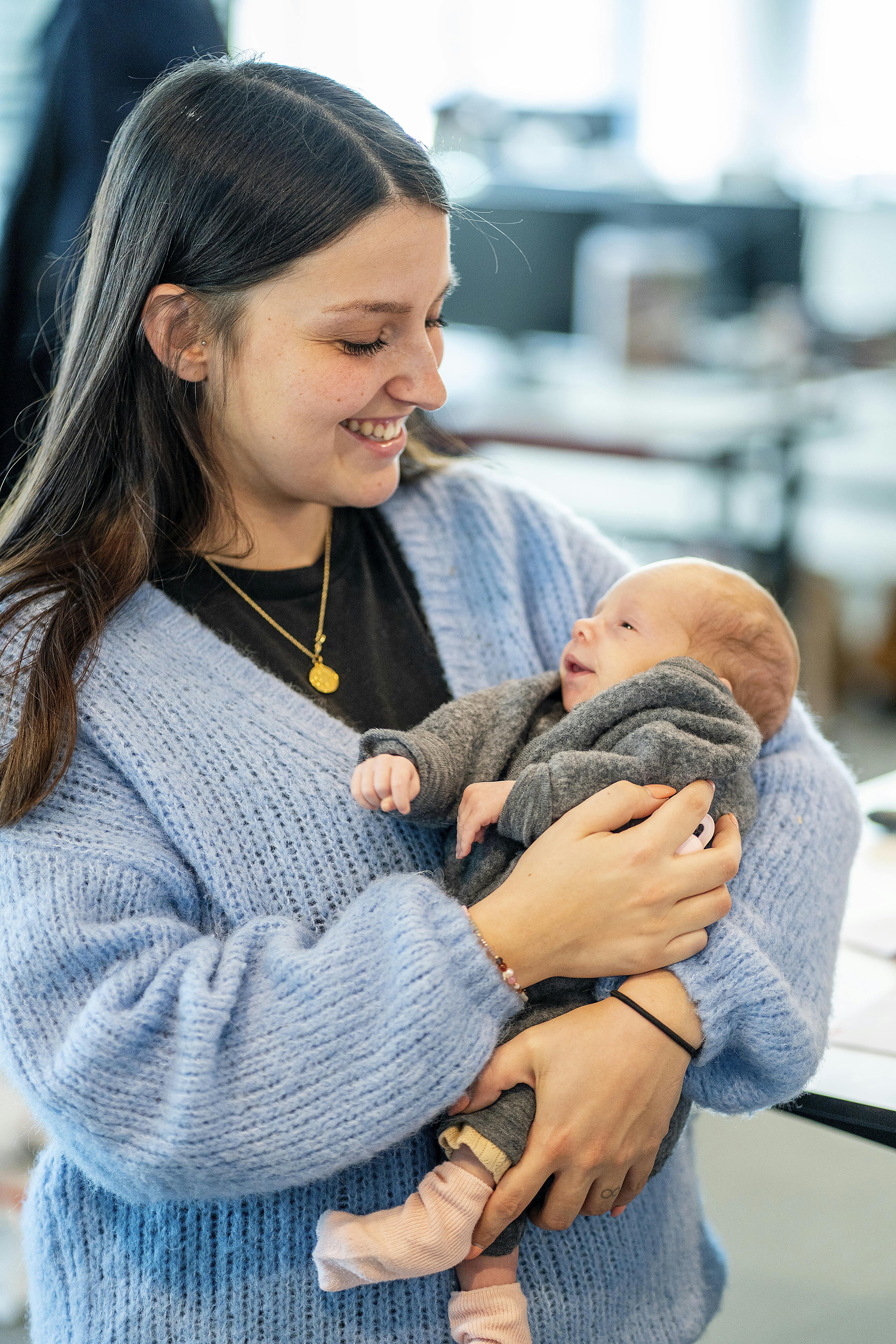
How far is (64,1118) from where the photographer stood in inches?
38.1

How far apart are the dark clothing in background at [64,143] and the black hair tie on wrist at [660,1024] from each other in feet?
3.31

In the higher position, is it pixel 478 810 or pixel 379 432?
pixel 379 432

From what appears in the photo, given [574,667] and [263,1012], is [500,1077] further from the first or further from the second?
[574,667]

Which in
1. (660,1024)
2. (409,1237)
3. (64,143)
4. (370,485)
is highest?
(64,143)

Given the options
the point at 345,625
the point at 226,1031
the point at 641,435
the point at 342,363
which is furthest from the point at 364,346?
the point at 641,435

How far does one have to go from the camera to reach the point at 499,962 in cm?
103

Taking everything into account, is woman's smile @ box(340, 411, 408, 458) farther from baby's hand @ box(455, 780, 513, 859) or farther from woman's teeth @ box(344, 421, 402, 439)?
baby's hand @ box(455, 780, 513, 859)

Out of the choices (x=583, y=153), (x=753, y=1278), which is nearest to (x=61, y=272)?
(x=753, y=1278)

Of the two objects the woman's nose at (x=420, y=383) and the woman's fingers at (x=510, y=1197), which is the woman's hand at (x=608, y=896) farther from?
the woman's nose at (x=420, y=383)

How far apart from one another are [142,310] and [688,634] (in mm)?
621

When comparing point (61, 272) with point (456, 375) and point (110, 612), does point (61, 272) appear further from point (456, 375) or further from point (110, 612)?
point (456, 375)

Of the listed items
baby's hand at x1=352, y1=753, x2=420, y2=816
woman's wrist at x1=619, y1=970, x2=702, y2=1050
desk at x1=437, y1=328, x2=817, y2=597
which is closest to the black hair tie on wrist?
woman's wrist at x1=619, y1=970, x2=702, y2=1050

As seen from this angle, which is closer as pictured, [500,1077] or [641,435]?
[500,1077]

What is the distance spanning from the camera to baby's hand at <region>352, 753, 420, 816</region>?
3.47ft
